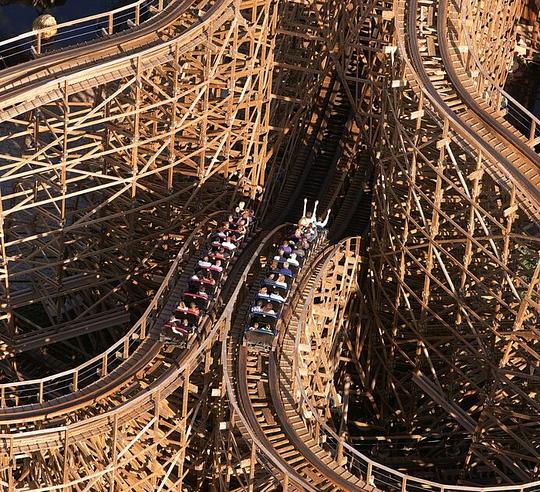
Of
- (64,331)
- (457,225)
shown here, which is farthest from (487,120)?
(64,331)

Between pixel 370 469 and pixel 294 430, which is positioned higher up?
pixel 294 430

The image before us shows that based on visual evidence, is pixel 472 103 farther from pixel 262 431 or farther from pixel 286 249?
pixel 262 431

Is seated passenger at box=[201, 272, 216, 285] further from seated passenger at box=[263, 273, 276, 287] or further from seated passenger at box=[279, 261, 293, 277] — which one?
seated passenger at box=[279, 261, 293, 277]

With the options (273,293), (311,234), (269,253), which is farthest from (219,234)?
(273,293)

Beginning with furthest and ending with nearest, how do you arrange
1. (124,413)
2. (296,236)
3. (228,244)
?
1. (296,236)
2. (228,244)
3. (124,413)

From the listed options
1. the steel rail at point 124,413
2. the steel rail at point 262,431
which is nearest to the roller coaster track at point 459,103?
the steel rail at point 124,413

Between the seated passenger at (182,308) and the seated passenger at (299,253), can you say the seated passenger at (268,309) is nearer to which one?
the seated passenger at (182,308)

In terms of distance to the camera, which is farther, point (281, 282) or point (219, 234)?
point (219, 234)
